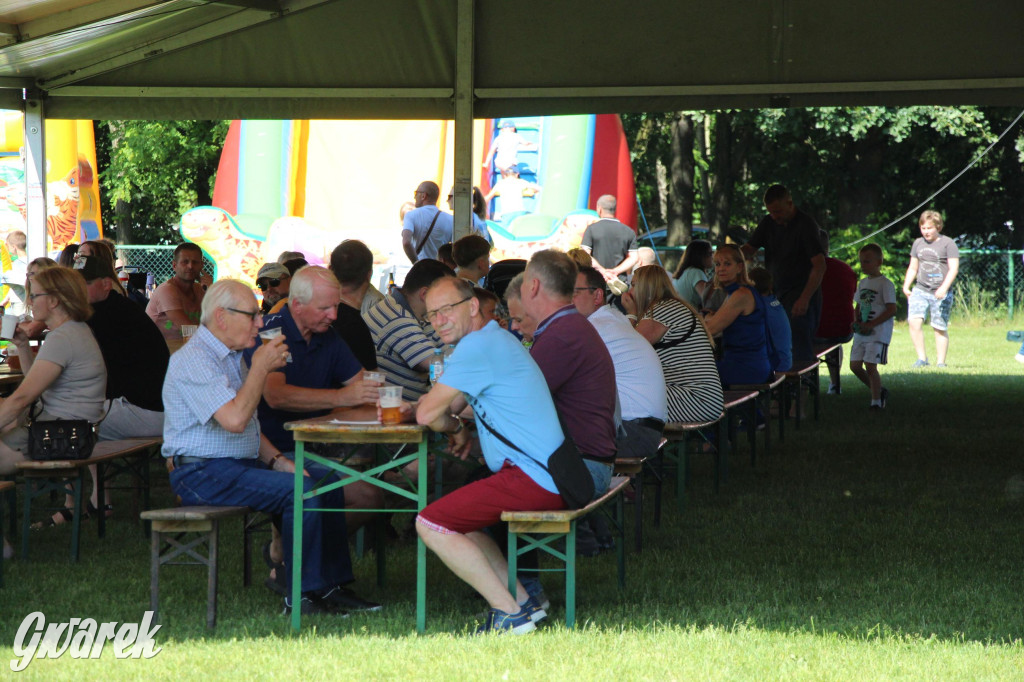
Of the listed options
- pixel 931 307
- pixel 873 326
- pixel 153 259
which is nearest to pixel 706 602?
pixel 873 326

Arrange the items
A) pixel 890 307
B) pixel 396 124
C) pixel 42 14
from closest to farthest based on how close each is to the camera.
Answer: pixel 42 14
pixel 890 307
pixel 396 124

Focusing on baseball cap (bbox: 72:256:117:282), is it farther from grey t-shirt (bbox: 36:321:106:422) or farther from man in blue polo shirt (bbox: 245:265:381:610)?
man in blue polo shirt (bbox: 245:265:381:610)

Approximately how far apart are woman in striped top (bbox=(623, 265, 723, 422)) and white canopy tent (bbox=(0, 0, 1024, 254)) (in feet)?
7.03

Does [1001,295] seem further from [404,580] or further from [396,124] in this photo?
[404,580]

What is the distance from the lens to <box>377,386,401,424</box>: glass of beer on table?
15.3 ft

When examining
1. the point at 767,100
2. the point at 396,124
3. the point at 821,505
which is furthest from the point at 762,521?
the point at 396,124

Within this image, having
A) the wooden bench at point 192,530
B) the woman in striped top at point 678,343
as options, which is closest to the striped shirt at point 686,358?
the woman in striped top at point 678,343

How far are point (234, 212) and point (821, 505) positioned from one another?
16246mm

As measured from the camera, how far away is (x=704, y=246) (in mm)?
11438

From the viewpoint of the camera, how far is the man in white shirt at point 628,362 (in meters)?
6.22

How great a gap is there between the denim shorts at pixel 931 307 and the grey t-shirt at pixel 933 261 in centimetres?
10

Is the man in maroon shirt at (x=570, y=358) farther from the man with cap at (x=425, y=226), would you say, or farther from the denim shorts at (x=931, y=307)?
the denim shorts at (x=931, y=307)

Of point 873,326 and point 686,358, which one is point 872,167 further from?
point 686,358

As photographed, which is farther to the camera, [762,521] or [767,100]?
[767,100]
